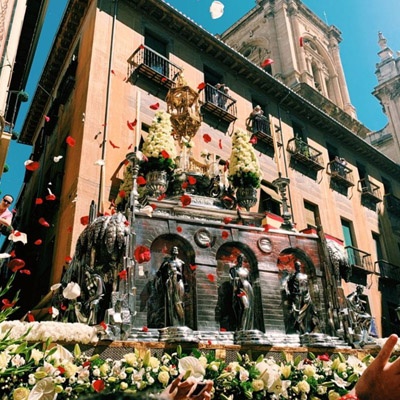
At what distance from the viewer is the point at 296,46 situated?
31.1 meters

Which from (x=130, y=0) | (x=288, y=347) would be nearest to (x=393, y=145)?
(x=130, y=0)

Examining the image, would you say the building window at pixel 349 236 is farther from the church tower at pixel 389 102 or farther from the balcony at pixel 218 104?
the church tower at pixel 389 102

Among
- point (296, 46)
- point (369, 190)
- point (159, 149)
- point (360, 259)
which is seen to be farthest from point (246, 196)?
point (296, 46)

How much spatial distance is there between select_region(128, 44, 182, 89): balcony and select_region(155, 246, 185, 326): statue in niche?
365 inches

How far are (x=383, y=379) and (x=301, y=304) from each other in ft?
21.5

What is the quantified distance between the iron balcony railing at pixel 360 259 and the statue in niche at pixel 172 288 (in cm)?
1560

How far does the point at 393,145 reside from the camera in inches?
1459

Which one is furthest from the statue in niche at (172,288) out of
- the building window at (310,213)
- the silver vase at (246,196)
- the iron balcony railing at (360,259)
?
the iron balcony railing at (360,259)

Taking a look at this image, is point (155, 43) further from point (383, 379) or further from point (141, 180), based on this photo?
point (383, 379)

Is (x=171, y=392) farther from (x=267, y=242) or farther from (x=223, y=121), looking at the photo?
(x=223, y=121)

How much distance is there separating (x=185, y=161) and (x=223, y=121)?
6441mm

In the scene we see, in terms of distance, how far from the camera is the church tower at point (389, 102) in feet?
122

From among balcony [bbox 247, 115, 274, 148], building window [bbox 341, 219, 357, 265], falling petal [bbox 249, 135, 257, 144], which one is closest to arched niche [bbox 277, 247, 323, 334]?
falling petal [bbox 249, 135, 257, 144]

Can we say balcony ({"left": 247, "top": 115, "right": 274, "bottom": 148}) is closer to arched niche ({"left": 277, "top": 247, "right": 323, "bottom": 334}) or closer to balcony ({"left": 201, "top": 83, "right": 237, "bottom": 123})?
balcony ({"left": 201, "top": 83, "right": 237, "bottom": 123})
